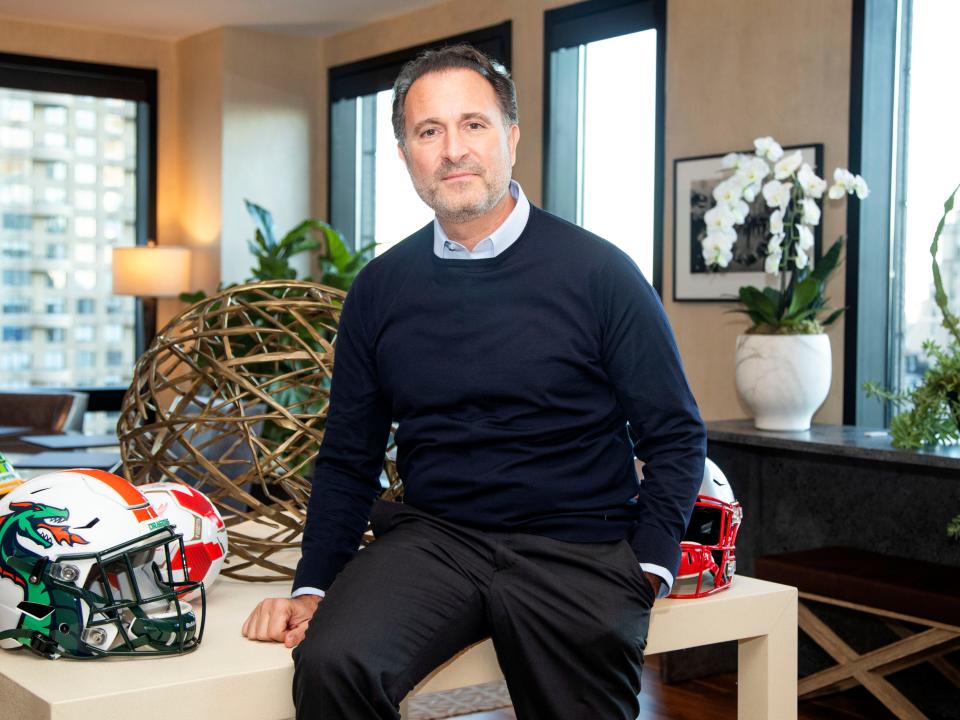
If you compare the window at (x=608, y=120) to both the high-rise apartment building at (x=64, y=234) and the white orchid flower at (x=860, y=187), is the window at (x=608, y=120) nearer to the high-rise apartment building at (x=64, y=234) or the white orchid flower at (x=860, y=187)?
the white orchid flower at (x=860, y=187)

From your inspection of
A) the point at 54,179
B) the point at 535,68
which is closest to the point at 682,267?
the point at 535,68

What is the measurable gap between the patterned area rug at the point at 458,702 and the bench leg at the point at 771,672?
1.61 metres

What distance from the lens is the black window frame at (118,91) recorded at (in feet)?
24.0

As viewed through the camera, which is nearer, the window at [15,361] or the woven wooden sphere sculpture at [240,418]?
the woven wooden sphere sculpture at [240,418]

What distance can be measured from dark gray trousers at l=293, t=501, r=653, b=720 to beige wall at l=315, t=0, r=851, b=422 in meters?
2.88

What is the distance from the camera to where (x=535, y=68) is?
233 inches

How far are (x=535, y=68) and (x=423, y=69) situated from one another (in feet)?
13.2

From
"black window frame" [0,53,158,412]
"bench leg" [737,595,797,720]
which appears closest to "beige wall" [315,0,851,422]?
"bench leg" [737,595,797,720]

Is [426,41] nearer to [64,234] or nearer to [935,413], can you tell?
[64,234]

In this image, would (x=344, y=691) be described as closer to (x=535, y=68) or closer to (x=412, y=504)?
(x=412, y=504)

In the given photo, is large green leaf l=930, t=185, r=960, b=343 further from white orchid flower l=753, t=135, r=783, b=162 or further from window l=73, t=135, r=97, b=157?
window l=73, t=135, r=97, b=157

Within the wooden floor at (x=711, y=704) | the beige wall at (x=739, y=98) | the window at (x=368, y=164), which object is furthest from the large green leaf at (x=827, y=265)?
the window at (x=368, y=164)

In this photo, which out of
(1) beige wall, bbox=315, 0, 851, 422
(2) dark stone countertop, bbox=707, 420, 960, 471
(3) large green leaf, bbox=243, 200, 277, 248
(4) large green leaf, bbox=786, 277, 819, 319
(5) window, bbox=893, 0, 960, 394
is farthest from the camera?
(3) large green leaf, bbox=243, 200, 277, 248

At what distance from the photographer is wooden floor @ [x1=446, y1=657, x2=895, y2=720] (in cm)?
354
